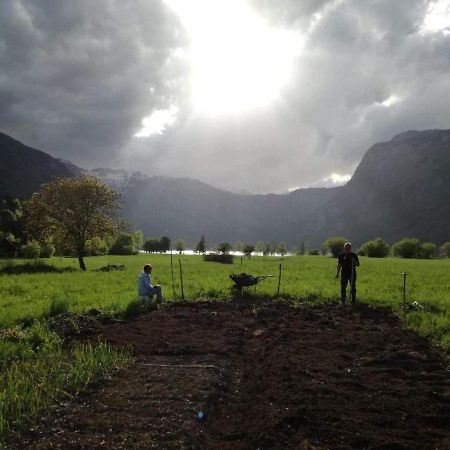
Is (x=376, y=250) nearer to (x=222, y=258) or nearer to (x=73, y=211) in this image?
(x=222, y=258)

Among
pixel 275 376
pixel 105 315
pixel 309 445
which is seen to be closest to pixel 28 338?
pixel 105 315

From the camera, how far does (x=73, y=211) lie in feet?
160

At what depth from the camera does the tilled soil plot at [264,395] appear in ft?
23.8

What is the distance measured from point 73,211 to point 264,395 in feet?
143

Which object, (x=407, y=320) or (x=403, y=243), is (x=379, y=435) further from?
(x=403, y=243)

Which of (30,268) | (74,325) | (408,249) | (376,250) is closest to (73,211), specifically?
(30,268)

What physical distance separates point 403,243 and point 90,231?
356 feet

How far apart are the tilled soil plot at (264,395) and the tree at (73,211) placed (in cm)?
3576

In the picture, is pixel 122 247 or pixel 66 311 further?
pixel 122 247

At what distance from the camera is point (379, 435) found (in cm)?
733

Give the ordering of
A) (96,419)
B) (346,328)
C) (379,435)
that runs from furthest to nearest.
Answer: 1. (346,328)
2. (96,419)
3. (379,435)

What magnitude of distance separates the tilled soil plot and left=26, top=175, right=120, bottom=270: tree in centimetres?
3576

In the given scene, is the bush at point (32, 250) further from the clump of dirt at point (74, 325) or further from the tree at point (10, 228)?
the clump of dirt at point (74, 325)

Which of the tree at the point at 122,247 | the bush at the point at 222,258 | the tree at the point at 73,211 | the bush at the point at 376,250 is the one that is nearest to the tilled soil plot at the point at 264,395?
the tree at the point at 73,211
